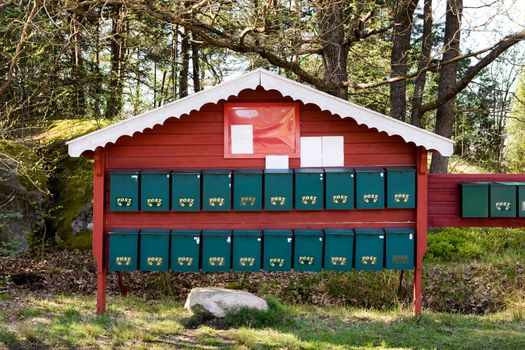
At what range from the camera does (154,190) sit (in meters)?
7.00

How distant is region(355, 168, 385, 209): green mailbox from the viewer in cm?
700

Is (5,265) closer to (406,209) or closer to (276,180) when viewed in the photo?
(276,180)

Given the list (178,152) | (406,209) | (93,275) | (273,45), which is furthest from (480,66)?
(93,275)

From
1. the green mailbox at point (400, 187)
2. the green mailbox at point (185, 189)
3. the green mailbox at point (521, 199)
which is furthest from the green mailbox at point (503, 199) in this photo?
the green mailbox at point (185, 189)

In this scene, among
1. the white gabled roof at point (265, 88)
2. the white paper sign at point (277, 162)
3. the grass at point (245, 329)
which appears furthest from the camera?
the white paper sign at point (277, 162)

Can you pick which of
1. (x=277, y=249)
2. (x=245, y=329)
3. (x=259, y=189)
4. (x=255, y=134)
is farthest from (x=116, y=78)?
(x=245, y=329)

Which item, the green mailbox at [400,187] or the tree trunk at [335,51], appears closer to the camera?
the green mailbox at [400,187]

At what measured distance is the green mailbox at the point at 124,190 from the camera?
22.9ft

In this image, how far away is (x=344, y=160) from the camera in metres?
7.18

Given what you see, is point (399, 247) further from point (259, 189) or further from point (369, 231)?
point (259, 189)

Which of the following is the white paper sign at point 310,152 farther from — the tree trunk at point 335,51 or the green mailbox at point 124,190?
the tree trunk at point 335,51

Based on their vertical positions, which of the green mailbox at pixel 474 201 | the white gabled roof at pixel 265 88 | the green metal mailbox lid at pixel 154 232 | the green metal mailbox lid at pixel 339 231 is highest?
the white gabled roof at pixel 265 88

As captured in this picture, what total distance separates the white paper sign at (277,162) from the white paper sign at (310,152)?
0.20 meters

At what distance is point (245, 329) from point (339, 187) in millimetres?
1934
